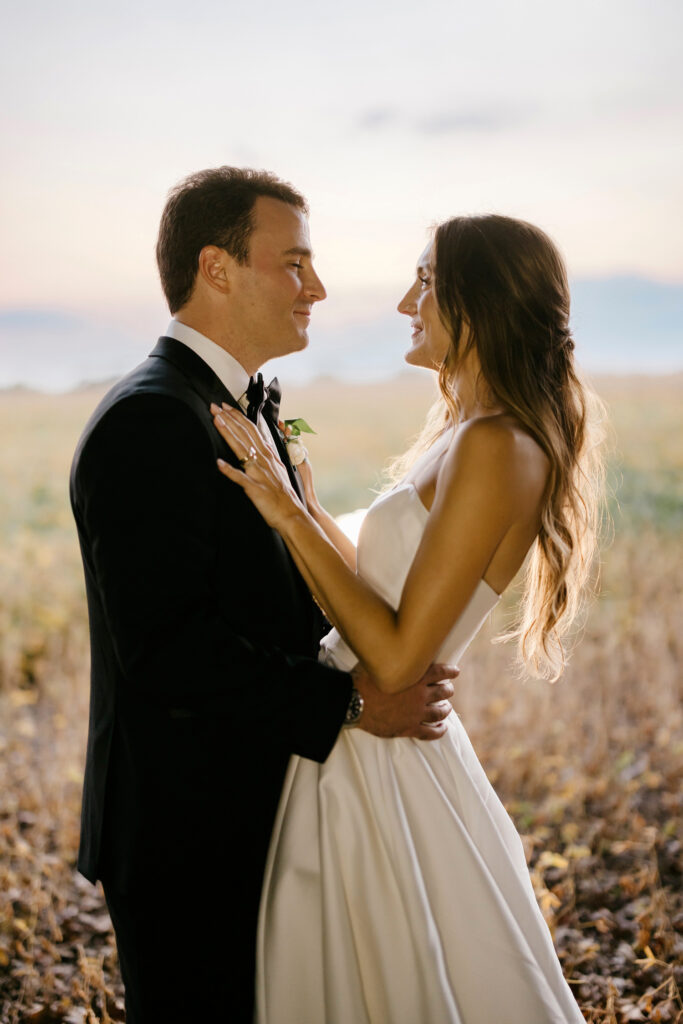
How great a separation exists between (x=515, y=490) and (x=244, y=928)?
1.11m

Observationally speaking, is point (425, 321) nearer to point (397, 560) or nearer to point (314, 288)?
point (314, 288)

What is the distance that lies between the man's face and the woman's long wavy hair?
1.13 feet

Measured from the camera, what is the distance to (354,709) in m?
1.89

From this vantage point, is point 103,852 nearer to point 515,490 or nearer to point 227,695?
point 227,695

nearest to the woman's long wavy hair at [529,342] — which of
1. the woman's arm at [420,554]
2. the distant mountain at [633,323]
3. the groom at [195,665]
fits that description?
the woman's arm at [420,554]

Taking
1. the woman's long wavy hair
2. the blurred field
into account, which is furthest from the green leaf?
the blurred field

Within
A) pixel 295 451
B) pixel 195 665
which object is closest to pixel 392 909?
pixel 195 665

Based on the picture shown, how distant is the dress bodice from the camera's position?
2047 millimetres

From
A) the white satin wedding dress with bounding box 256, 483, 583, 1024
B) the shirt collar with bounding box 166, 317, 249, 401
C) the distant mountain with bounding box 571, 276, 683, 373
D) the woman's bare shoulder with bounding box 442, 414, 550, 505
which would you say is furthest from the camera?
the distant mountain with bounding box 571, 276, 683, 373

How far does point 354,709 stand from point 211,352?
877mm

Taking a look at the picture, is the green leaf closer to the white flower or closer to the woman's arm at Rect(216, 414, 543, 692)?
the white flower

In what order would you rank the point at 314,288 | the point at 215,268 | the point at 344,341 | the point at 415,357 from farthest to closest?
the point at 344,341, the point at 415,357, the point at 314,288, the point at 215,268

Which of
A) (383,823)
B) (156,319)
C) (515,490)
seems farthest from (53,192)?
(383,823)

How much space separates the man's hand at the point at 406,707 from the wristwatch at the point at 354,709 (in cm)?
1
